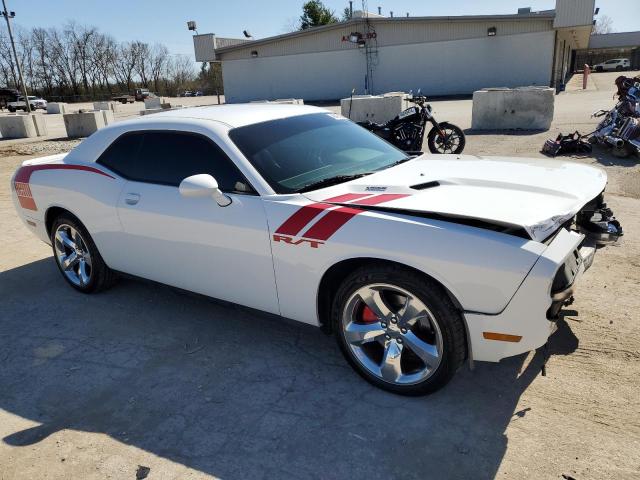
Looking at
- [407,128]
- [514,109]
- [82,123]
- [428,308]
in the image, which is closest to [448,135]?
[407,128]

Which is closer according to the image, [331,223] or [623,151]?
[331,223]

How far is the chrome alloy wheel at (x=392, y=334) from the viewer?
2758 millimetres

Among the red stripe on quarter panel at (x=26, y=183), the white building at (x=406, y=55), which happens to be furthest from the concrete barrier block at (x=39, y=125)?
the white building at (x=406, y=55)

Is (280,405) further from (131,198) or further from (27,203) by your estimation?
(27,203)

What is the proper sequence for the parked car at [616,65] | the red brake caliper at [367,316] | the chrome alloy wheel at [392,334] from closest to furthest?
the chrome alloy wheel at [392,334] < the red brake caliper at [367,316] < the parked car at [616,65]

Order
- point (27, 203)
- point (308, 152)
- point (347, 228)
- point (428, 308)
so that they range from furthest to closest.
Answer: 1. point (27, 203)
2. point (308, 152)
3. point (347, 228)
4. point (428, 308)

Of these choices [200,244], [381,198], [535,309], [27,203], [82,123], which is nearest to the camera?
[535,309]

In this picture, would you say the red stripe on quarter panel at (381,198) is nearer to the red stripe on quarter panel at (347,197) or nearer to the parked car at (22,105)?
the red stripe on quarter panel at (347,197)

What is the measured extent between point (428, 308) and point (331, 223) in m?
0.70

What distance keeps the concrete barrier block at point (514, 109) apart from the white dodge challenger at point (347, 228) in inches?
378

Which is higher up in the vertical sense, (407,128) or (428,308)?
(407,128)

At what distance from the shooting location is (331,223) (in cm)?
287

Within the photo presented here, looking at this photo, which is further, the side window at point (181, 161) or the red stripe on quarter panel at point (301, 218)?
the side window at point (181, 161)

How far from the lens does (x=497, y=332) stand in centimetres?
252
